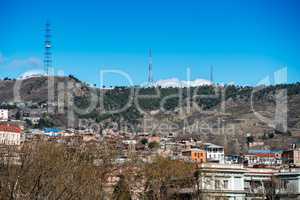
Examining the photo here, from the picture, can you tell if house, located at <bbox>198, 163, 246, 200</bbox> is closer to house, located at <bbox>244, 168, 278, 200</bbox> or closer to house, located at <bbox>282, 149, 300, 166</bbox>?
house, located at <bbox>244, 168, 278, 200</bbox>

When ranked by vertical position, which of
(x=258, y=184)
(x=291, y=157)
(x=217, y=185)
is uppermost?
(x=217, y=185)

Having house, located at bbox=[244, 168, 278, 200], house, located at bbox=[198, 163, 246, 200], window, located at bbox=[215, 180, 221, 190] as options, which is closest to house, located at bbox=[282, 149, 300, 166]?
house, located at bbox=[244, 168, 278, 200]

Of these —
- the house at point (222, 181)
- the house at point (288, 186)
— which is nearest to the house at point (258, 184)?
the house at point (288, 186)

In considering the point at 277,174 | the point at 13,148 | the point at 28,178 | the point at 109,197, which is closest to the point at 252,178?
the point at 277,174

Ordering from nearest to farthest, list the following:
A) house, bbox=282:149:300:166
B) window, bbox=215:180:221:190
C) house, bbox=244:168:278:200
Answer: window, bbox=215:180:221:190 < house, bbox=244:168:278:200 < house, bbox=282:149:300:166

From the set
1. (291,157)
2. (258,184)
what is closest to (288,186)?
(258,184)

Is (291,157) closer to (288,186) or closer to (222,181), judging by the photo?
(288,186)

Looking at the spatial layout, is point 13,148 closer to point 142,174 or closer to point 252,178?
point 142,174

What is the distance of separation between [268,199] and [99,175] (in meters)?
19.2

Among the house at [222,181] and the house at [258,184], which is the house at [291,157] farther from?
the house at [222,181]

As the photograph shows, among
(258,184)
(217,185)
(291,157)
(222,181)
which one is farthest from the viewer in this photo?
(291,157)

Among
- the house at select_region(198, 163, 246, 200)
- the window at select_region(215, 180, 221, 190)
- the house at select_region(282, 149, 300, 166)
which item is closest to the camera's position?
the house at select_region(198, 163, 246, 200)

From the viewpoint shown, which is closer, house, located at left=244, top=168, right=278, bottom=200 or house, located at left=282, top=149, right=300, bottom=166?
house, located at left=244, top=168, right=278, bottom=200

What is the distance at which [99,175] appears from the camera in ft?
223
